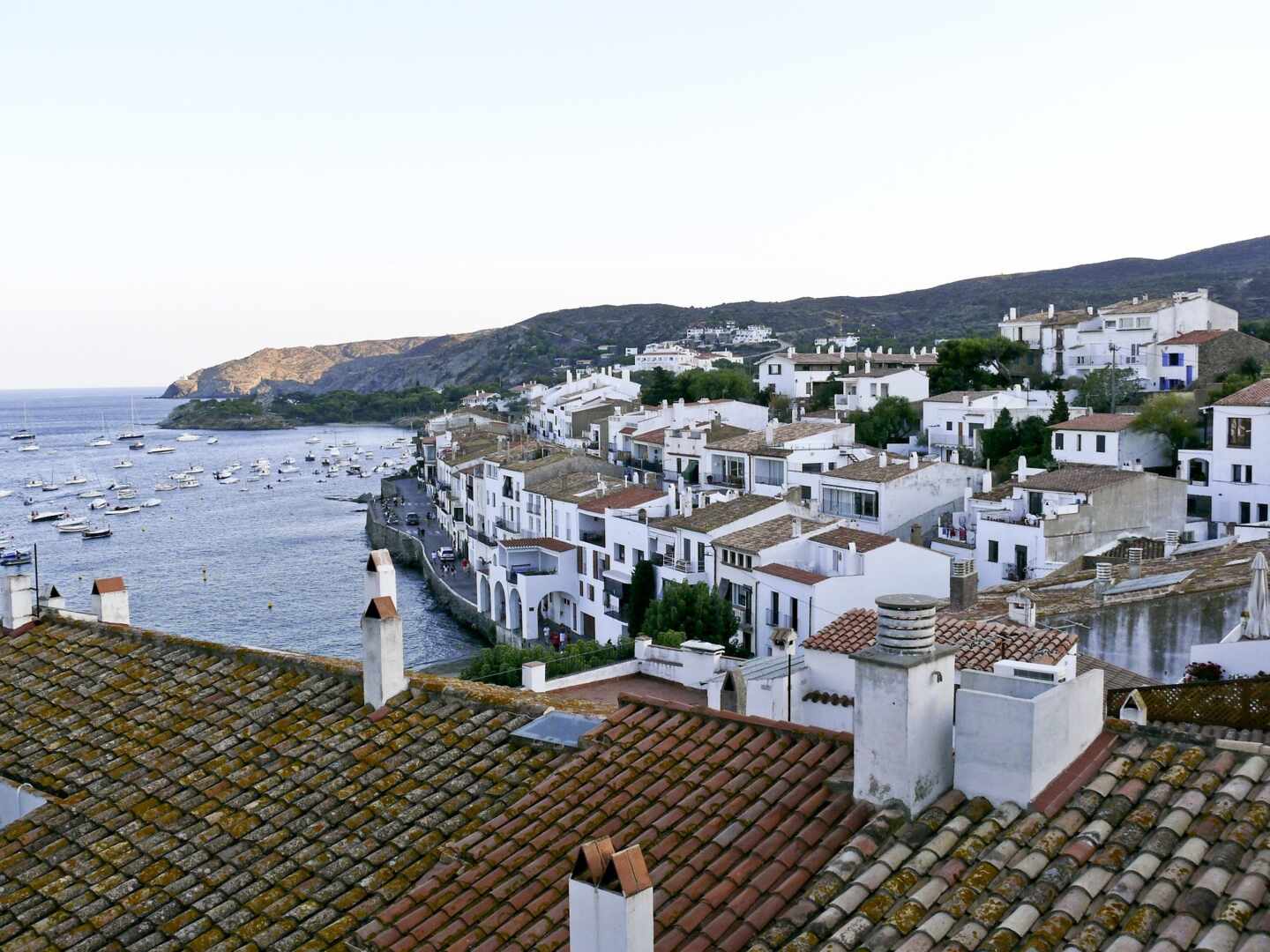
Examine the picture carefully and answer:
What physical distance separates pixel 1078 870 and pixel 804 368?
204 feet

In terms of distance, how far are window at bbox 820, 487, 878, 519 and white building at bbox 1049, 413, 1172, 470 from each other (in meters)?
7.64

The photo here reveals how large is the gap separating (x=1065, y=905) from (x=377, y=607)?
16.0ft

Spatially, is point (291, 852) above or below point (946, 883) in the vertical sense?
below

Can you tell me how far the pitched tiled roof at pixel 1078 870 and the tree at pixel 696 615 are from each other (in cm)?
2502

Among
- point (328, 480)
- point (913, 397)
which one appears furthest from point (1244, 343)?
point (328, 480)

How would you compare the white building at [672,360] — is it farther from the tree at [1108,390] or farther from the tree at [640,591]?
the tree at [640,591]

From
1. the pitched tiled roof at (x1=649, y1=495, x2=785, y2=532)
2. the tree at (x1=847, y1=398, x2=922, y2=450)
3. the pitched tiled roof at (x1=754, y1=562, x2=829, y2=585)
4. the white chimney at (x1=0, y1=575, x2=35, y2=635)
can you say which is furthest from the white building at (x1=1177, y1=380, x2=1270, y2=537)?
the white chimney at (x1=0, y1=575, x2=35, y2=635)

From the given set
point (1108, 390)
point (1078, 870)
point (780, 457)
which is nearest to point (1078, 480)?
point (780, 457)

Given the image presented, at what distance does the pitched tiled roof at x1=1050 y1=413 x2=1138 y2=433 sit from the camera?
37.7 metres

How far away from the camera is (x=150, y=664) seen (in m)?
9.32

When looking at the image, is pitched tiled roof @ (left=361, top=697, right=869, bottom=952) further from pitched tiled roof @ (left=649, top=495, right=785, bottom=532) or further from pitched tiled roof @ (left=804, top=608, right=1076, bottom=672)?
pitched tiled roof @ (left=649, top=495, right=785, bottom=532)

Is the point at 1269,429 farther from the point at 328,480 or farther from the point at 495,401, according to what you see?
the point at 495,401

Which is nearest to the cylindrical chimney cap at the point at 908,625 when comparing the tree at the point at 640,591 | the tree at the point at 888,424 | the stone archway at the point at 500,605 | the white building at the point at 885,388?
the tree at the point at 640,591

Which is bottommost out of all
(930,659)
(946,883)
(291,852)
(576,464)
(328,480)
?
(328,480)
